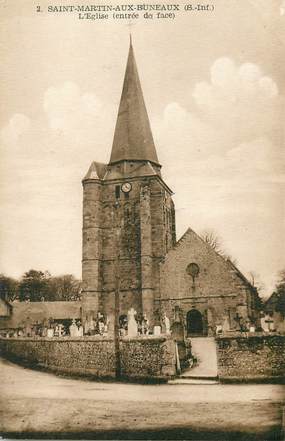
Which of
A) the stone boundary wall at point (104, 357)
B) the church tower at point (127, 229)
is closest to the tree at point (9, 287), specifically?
the stone boundary wall at point (104, 357)

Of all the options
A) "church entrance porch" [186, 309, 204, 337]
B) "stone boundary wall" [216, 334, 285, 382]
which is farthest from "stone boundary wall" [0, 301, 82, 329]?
"stone boundary wall" [216, 334, 285, 382]

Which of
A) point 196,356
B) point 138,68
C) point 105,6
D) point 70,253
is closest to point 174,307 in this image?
point 196,356

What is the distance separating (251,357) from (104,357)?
3536mm

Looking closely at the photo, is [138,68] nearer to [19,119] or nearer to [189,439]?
[19,119]

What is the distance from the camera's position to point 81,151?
10453 millimetres

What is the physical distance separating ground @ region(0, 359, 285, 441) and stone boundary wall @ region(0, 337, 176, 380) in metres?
1.18

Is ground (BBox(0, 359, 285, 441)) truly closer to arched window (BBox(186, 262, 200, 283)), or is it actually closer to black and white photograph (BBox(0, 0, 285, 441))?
black and white photograph (BBox(0, 0, 285, 441))

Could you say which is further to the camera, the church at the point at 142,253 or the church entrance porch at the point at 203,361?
the church at the point at 142,253

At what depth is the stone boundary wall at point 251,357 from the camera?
9.16 m

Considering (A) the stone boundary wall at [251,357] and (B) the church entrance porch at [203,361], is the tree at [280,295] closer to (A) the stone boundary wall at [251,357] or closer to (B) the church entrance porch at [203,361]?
(A) the stone boundary wall at [251,357]

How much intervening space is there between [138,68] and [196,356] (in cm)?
815

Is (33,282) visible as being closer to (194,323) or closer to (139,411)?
(139,411)

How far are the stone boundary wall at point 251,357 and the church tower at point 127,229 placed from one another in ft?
28.9

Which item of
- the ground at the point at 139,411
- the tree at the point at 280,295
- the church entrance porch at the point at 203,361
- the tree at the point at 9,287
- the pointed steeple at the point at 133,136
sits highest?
the pointed steeple at the point at 133,136
